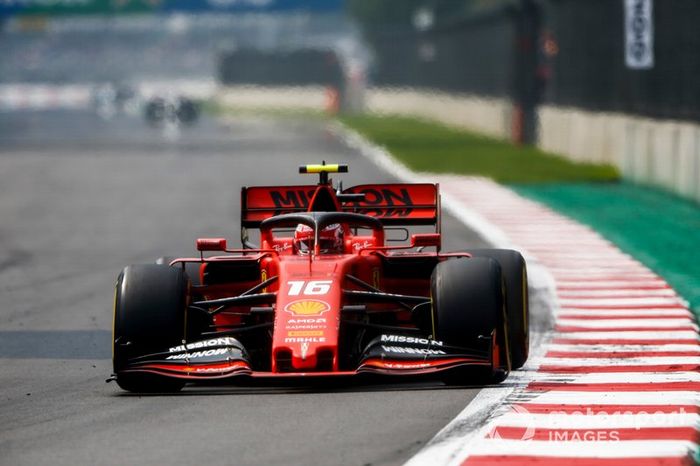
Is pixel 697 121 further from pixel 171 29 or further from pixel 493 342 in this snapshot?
pixel 171 29

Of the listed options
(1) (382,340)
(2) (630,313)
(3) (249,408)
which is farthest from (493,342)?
(2) (630,313)

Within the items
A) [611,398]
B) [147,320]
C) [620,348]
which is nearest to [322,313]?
[147,320]

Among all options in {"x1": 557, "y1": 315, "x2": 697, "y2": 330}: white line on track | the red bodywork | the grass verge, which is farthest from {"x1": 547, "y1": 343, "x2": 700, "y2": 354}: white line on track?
the grass verge

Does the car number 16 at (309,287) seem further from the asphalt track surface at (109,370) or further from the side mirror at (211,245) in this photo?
the side mirror at (211,245)

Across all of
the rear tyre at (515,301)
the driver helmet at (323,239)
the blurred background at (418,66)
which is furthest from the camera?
the blurred background at (418,66)

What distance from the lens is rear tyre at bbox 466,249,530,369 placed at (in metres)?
10.9

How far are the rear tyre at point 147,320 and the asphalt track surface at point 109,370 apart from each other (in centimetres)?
17

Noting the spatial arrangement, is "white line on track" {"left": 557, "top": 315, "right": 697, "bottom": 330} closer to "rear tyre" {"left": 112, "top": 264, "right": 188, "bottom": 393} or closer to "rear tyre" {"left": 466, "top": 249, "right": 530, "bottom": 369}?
"rear tyre" {"left": 466, "top": 249, "right": 530, "bottom": 369}

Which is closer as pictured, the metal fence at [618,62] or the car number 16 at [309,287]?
the car number 16 at [309,287]

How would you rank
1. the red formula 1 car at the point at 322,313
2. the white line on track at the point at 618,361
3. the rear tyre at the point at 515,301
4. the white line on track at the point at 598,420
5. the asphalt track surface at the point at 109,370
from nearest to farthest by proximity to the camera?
the asphalt track surface at the point at 109,370 → the white line on track at the point at 598,420 → the red formula 1 car at the point at 322,313 → the rear tyre at the point at 515,301 → the white line on track at the point at 618,361

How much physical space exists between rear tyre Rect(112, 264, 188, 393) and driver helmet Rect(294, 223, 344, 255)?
101 cm

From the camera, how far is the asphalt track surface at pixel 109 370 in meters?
8.26

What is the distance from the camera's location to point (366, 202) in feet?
40.4

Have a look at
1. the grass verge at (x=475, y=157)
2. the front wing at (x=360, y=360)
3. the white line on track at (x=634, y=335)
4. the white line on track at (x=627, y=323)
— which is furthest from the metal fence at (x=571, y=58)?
the front wing at (x=360, y=360)
